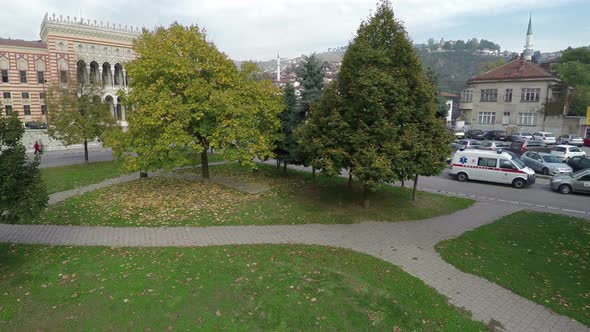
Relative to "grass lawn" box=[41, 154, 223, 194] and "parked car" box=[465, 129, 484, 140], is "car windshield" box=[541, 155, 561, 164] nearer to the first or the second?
"grass lawn" box=[41, 154, 223, 194]

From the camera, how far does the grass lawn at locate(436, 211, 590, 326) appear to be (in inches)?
331

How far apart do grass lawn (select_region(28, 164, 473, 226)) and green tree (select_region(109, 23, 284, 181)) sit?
1.91 metres

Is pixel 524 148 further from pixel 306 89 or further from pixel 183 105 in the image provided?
pixel 183 105

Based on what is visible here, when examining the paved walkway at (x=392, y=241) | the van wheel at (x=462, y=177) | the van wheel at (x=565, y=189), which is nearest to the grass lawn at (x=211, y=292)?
the paved walkway at (x=392, y=241)

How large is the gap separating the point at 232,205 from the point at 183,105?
483 cm

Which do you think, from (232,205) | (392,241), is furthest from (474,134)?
(232,205)

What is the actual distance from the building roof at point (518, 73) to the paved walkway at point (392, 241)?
4800 centimetres

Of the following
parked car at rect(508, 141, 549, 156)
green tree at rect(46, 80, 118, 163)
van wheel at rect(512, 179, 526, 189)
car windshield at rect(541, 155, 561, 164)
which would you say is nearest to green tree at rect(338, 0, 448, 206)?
van wheel at rect(512, 179, 526, 189)

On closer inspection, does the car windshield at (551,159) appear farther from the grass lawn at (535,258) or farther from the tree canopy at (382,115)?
the tree canopy at (382,115)

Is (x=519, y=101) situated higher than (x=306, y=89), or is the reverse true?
(x=519, y=101)

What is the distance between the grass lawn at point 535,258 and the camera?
27.6ft

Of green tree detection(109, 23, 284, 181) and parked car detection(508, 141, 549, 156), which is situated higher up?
green tree detection(109, 23, 284, 181)

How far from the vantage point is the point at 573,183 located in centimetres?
1945

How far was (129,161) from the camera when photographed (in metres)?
15.1
